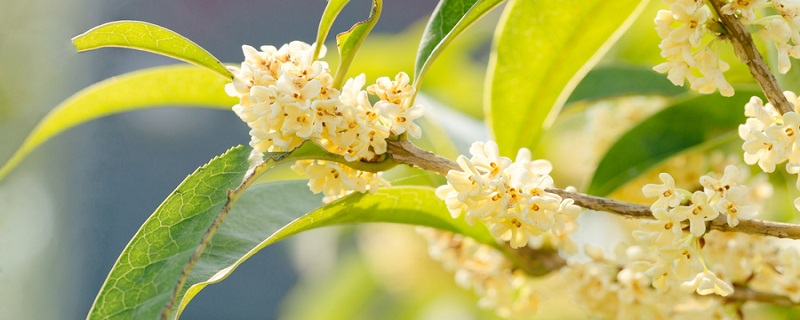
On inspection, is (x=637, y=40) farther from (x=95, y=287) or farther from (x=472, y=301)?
(x=95, y=287)

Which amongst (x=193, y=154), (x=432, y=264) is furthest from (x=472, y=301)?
(x=193, y=154)

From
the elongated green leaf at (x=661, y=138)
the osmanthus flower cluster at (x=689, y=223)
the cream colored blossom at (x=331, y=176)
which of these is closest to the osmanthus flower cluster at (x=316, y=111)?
the cream colored blossom at (x=331, y=176)

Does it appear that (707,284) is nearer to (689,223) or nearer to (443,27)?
(689,223)

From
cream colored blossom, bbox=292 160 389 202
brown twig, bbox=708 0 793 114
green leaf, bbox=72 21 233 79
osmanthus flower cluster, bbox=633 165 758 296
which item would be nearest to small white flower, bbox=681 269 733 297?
osmanthus flower cluster, bbox=633 165 758 296

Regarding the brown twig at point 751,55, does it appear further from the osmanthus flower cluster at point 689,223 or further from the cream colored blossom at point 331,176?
the cream colored blossom at point 331,176

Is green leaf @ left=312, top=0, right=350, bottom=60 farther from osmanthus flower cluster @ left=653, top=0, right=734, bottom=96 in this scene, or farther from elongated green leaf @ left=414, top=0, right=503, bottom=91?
osmanthus flower cluster @ left=653, top=0, right=734, bottom=96

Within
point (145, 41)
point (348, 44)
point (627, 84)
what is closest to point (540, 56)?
point (627, 84)
